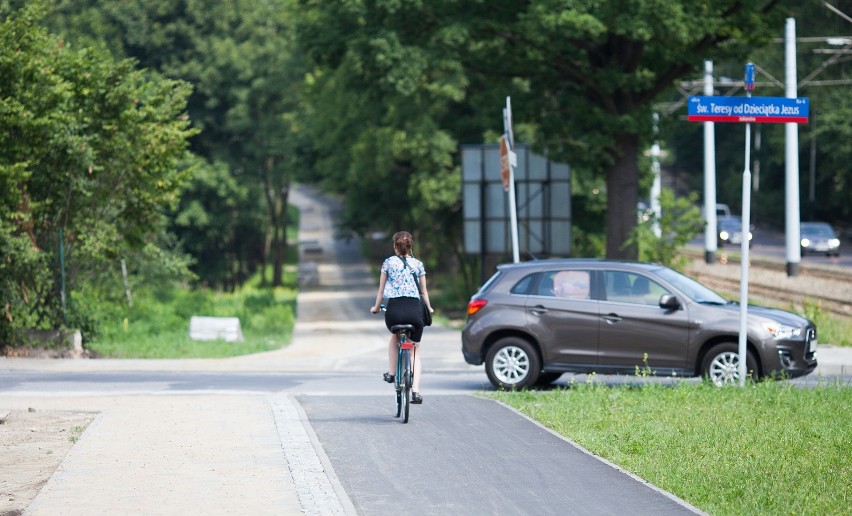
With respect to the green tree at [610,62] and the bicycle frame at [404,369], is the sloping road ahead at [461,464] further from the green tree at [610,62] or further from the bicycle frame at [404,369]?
the green tree at [610,62]

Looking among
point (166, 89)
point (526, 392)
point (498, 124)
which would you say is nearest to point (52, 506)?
point (526, 392)

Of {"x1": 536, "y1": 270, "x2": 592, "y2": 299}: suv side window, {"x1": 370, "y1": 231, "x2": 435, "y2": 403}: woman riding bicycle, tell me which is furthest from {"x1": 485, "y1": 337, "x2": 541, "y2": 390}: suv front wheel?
{"x1": 370, "y1": 231, "x2": 435, "y2": 403}: woman riding bicycle

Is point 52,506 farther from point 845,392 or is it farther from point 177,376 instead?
point 177,376

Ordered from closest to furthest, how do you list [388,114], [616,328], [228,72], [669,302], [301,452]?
1. [301,452]
2. [669,302]
3. [616,328]
4. [388,114]
5. [228,72]

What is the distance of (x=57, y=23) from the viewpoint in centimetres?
6150

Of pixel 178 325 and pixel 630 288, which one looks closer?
pixel 630 288

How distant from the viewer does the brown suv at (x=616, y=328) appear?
55.4 feet

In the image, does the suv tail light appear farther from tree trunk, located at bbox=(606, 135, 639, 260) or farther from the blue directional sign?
tree trunk, located at bbox=(606, 135, 639, 260)

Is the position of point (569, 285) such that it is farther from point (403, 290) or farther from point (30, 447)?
point (30, 447)

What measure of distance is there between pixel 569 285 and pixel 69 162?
9885 mm

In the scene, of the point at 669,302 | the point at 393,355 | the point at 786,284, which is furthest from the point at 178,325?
the point at 393,355

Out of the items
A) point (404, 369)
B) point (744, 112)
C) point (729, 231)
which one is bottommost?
point (404, 369)

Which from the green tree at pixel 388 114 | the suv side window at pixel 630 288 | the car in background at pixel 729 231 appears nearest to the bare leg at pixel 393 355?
the suv side window at pixel 630 288

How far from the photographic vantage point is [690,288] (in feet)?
57.1
